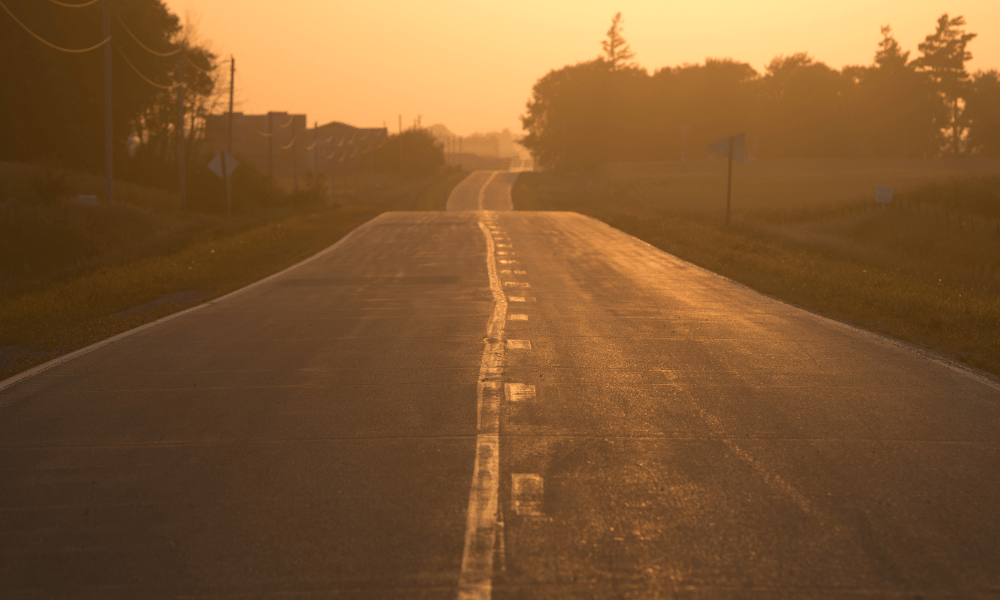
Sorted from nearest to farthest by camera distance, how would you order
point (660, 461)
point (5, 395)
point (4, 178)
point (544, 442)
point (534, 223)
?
point (660, 461) → point (544, 442) → point (5, 395) → point (4, 178) → point (534, 223)

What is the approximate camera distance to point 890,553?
4168mm

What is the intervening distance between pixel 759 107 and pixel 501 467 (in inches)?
4888

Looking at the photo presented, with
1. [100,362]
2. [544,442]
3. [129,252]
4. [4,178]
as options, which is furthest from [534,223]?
[544,442]

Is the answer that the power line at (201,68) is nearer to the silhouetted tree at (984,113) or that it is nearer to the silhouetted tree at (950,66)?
the silhouetted tree at (984,113)

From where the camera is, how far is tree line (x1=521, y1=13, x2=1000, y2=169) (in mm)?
97062

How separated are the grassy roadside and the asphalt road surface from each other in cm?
115

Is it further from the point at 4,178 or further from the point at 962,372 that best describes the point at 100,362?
the point at 4,178

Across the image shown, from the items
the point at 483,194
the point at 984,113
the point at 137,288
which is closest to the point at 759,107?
the point at 984,113

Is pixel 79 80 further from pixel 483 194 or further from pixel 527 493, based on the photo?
pixel 527 493

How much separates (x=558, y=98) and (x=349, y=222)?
92.6 meters

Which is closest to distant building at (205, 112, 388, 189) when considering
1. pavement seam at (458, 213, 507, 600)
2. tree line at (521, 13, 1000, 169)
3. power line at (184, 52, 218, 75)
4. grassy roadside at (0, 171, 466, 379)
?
tree line at (521, 13, 1000, 169)

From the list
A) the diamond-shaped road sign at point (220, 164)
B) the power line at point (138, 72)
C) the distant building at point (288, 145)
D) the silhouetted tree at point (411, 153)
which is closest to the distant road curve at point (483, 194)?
the power line at point (138, 72)

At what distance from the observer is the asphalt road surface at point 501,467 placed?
4.00 meters

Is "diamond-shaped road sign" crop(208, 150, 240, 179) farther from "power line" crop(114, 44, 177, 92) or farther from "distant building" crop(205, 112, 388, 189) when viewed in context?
"distant building" crop(205, 112, 388, 189)
